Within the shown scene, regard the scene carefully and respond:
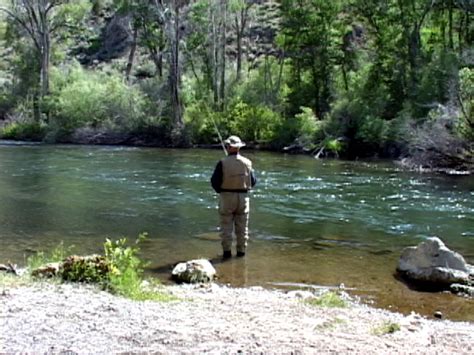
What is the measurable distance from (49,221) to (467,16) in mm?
26284

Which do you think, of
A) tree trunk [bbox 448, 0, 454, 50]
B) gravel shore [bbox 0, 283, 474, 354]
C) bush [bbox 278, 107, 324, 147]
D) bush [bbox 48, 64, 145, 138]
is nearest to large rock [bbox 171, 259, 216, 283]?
gravel shore [bbox 0, 283, 474, 354]

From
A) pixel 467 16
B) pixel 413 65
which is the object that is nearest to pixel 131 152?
pixel 413 65

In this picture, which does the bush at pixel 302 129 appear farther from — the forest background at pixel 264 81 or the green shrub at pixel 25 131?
the green shrub at pixel 25 131

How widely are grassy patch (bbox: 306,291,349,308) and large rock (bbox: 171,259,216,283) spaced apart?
1702 millimetres

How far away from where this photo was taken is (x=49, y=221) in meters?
13.3

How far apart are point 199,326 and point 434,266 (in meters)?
4.31

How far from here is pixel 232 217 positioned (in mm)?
10633

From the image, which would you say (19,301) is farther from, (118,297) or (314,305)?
(314,305)

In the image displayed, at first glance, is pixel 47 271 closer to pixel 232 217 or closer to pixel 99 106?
pixel 232 217

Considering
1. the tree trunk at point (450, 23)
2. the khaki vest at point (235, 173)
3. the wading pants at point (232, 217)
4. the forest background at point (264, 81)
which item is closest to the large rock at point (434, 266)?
the wading pants at point (232, 217)

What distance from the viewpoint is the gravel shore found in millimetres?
5422

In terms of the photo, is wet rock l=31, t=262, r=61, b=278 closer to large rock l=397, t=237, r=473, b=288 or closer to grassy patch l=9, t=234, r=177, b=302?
grassy patch l=9, t=234, r=177, b=302

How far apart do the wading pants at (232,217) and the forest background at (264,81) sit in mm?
13828

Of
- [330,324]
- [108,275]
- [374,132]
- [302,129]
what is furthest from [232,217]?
[302,129]
